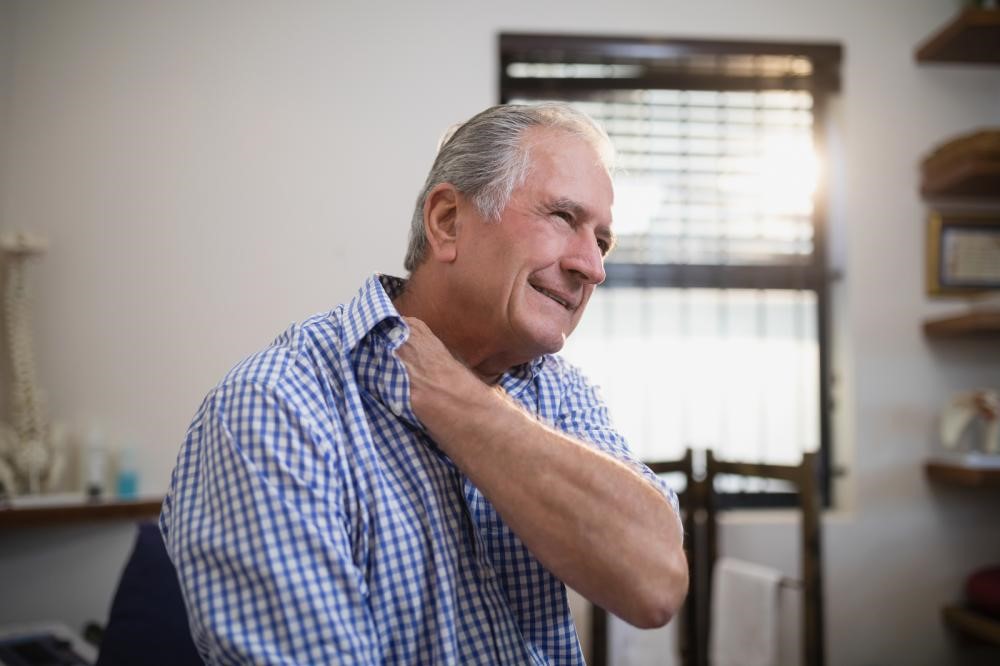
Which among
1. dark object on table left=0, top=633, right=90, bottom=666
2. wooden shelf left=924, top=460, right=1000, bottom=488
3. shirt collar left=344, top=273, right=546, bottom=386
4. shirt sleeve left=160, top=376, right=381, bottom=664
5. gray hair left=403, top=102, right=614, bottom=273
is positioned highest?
gray hair left=403, top=102, right=614, bottom=273

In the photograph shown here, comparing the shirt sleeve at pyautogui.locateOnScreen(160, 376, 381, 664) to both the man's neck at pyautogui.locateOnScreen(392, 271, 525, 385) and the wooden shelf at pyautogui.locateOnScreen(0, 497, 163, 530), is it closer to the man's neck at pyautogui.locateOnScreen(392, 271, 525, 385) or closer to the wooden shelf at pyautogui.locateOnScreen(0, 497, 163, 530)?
the man's neck at pyautogui.locateOnScreen(392, 271, 525, 385)

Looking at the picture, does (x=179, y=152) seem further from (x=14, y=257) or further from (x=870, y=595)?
(x=870, y=595)

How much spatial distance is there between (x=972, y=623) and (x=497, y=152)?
223 cm

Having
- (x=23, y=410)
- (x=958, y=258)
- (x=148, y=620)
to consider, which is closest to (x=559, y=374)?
(x=148, y=620)

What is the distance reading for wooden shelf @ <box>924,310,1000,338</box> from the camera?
2414 mm

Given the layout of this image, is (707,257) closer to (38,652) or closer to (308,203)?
(308,203)

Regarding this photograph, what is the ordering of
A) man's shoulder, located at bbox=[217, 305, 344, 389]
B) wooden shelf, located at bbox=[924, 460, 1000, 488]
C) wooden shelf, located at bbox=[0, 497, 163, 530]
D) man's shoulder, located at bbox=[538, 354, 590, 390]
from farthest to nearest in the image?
1. wooden shelf, located at bbox=[924, 460, 1000, 488]
2. wooden shelf, located at bbox=[0, 497, 163, 530]
3. man's shoulder, located at bbox=[538, 354, 590, 390]
4. man's shoulder, located at bbox=[217, 305, 344, 389]

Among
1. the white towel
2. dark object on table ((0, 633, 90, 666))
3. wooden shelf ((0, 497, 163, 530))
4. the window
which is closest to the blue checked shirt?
dark object on table ((0, 633, 90, 666))

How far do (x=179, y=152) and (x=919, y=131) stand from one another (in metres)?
2.38

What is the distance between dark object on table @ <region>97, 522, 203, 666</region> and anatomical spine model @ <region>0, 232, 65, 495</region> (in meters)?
0.95

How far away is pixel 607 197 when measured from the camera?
116 centimetres

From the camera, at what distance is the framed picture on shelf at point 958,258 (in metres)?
2.68

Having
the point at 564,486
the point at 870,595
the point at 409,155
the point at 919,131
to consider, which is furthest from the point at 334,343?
the point at 919,131

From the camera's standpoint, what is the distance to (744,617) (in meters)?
2.26
